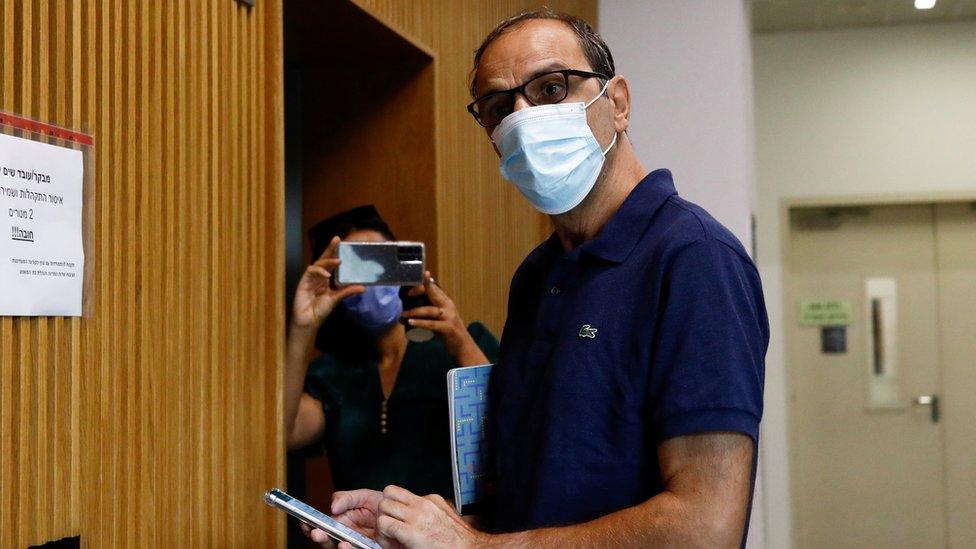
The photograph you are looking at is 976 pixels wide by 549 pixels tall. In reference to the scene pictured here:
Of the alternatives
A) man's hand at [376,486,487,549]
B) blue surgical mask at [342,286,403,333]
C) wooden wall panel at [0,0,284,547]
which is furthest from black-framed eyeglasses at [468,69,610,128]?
blue surgical mask at [342,286,403,333]

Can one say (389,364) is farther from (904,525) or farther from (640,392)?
(904,525)

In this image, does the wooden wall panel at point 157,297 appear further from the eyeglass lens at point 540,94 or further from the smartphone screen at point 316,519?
the eyeglass lens at point 540,94

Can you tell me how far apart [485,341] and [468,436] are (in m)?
0.86

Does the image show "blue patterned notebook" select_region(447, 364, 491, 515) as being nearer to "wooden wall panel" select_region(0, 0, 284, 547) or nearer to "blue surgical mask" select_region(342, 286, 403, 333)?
"wooden wall panel" select_region(0, 0, 284, 547)

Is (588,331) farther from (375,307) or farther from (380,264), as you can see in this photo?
(375,307)

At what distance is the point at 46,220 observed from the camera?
124 centimetres

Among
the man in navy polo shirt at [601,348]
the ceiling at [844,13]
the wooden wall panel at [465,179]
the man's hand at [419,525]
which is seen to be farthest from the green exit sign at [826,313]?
the man's hand at [419,525]

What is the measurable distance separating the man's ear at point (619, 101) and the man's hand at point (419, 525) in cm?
66

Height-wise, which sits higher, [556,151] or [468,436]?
[556,151]

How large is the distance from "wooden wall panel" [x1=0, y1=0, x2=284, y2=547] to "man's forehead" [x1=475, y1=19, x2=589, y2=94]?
500mm

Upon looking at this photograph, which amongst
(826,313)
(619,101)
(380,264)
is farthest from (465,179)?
→ (826,313)

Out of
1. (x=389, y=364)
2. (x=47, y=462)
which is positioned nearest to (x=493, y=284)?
(x=389, y=364)

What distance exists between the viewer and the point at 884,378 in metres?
5.57

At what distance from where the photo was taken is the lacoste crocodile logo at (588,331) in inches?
51.4
